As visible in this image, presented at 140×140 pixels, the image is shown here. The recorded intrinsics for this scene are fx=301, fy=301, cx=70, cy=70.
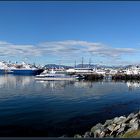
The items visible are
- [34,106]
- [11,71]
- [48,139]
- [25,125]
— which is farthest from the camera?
[11,71]

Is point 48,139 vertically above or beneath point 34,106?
above

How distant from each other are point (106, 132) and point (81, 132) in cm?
197

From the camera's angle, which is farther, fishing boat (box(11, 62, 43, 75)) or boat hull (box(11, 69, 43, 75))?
fishing boat (box(11, 62, 43, 75))

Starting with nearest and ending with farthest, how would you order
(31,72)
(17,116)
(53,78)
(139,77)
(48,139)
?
(48,139) → (17,116) → (53,78) → (139,77) → (31,72)

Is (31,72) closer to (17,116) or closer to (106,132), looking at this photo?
(17,116)

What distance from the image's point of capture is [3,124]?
14.3m

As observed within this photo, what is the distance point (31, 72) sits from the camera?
91312mm

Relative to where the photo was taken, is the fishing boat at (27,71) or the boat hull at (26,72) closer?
the boat hull at (26,72)

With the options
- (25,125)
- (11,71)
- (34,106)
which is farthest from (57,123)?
(11,71)

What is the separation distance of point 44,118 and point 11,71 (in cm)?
8322

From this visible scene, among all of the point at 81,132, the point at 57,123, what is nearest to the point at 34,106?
the point at 57,123

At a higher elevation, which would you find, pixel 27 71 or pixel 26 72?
pixel 27 71

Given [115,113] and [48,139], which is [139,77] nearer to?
[115,113]

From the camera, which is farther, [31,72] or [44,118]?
[31,72]
